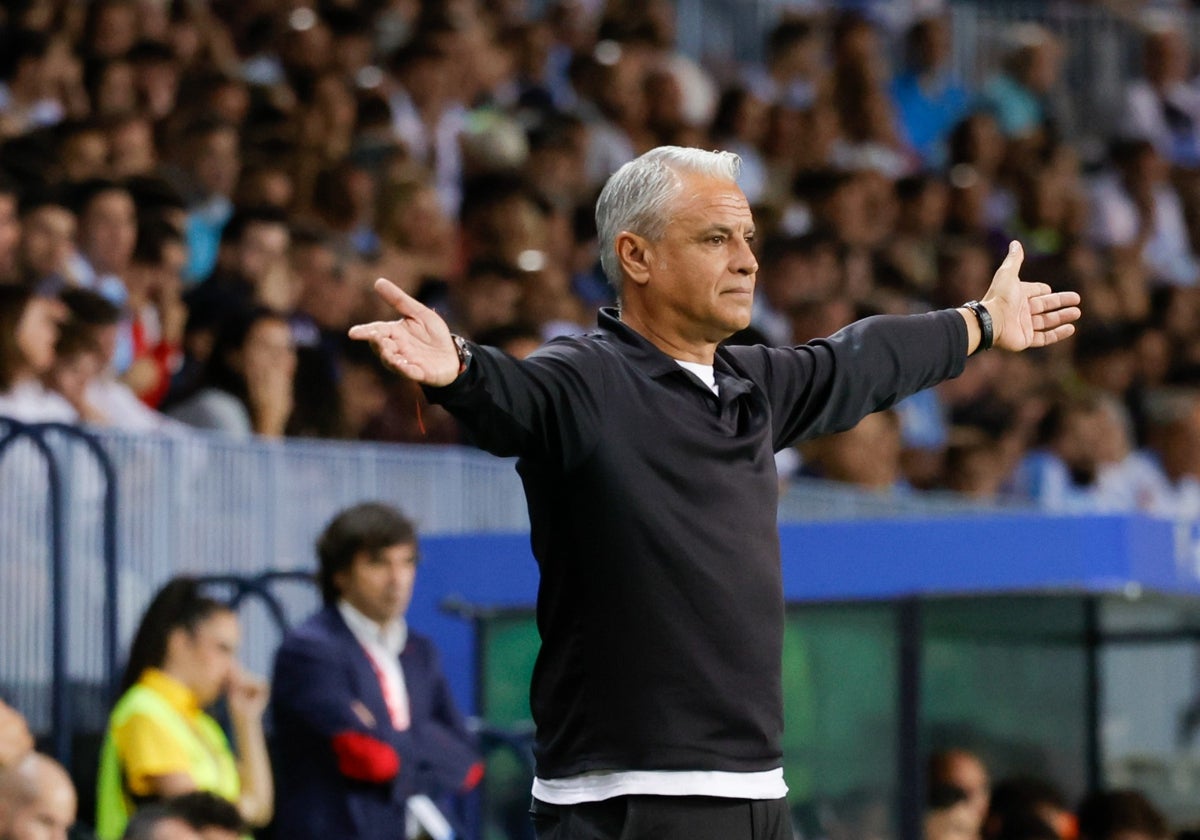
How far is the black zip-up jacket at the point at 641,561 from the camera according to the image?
3.67m

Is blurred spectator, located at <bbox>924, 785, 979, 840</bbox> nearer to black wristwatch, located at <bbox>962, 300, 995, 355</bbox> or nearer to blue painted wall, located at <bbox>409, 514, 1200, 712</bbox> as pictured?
blue painted wall, located at <bbox>409, 514, 1200, 712</bbox>

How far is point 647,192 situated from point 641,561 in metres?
0.64

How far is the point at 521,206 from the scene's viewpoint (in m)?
11.4

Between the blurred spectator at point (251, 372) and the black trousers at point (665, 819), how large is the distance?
4.58m

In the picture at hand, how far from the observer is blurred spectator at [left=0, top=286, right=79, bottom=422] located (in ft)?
24.4

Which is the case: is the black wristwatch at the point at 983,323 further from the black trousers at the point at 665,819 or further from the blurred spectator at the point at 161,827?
the blurred spectator at the point at 161,827

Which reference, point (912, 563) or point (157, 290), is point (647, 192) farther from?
point (157, 290)

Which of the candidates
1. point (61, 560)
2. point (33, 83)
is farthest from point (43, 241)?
point (33, 83)

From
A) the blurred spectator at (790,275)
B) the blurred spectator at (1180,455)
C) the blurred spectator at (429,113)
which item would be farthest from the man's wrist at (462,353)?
the blurred spectator at (429,113)

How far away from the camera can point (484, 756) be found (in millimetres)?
7844

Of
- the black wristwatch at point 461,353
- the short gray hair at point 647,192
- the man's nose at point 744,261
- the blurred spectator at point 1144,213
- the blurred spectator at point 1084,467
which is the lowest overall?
the blurred spectator at point 1084,467

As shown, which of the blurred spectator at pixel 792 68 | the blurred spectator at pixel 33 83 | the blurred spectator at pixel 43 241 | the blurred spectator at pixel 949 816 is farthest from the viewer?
the blurred spectator at pixel 792 68

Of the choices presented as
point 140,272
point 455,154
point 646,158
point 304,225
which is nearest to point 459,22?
point 455,154

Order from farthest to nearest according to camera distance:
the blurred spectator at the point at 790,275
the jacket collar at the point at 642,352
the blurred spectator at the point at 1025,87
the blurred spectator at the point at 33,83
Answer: the blurred spectator at the point at 1025,87 → the blurred spectator at the point at 790,275 → the blurred spectator at the point at 33,83 → the jacket collar at the point at 642,352
